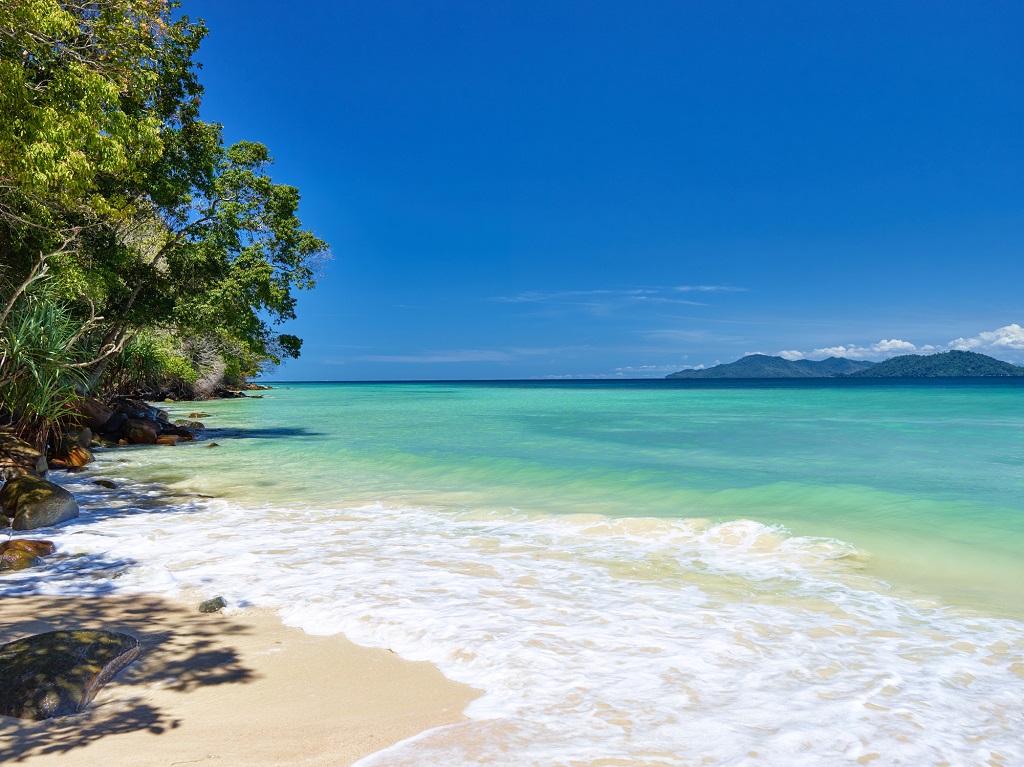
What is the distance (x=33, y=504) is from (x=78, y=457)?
292 inches

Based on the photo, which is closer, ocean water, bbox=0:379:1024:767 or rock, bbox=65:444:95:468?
ocean water, bbox=0:379:1024:767

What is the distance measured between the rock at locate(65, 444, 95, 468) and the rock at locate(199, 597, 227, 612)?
37.5 ft

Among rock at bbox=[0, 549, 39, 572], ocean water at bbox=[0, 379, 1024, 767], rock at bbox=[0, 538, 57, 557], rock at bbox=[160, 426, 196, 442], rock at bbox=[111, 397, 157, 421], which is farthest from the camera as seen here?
rock at bbox=[111, 397, 157, 421]

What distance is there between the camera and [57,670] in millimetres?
3711

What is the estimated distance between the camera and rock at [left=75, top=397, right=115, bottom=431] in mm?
19330

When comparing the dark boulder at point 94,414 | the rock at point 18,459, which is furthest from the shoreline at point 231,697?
the dark boulder at point 94,414

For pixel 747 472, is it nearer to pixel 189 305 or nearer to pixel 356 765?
pixel 356 765

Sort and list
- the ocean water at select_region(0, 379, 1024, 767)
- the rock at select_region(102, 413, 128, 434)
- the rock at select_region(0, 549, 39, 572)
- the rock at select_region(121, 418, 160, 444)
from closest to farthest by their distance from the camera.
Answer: the ocean water at select_region(0, 379, 1024, 767) → the rock at select_region(0, 549, 39, 572) → the rock at select_region(121, 418, 160, 444) → the rock at select_region(102, 413, 128, 434)

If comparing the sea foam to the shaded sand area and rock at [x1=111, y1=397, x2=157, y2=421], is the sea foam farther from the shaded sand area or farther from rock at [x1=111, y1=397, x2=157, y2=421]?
rock at [x1=111, y1=397, x2=157, y2=421]

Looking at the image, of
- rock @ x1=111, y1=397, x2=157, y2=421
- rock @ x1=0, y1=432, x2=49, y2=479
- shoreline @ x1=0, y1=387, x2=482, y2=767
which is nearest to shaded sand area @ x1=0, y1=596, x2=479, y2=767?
shoreline @ x1=0, y1=387, x2=482, y2=767

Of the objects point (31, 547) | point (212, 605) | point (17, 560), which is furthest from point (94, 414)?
point (212, 605)

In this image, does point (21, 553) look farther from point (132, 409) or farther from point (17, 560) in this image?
point (132, 409)

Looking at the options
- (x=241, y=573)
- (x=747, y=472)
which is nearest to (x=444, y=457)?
(x=747, y=472)

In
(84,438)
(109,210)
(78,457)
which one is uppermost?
(109,210)
